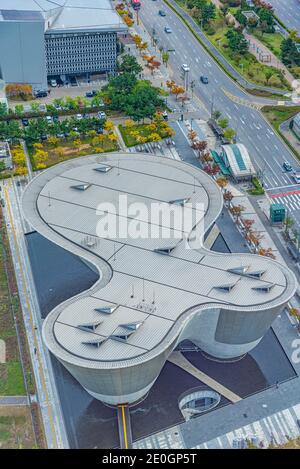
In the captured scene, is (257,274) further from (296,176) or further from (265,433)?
(296,176)

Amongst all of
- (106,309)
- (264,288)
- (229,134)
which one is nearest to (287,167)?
(229,134)

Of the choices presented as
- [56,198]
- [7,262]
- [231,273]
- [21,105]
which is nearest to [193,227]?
[231,273]

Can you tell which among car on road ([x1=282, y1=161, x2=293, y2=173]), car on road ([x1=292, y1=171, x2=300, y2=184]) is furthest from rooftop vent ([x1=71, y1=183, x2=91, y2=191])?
car on road ([x1=282, y1=161, x2=293, y2=173])

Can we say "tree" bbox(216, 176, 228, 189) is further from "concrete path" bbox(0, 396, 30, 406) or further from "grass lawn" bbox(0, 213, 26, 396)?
"concrete path" bbox(0, 396, 30, 406)

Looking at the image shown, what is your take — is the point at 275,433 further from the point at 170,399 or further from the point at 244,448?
the point at 170,399

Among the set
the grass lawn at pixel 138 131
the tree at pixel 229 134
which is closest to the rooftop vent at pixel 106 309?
the grass lawn at pixel 138 131

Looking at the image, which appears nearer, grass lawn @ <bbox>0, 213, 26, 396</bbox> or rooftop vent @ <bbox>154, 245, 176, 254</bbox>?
grass lawn @ <bbox>0, 213, 26, 396</bbox>

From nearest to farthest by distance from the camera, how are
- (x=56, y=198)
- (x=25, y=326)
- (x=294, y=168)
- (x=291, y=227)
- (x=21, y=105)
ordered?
(x=25, y=326), (x=56, y=198), (x=291, y=227), (x=294, y=168), (x=21, y=105)

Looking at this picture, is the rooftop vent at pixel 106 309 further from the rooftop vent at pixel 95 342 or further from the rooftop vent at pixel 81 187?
the rooftop vent at pixel 81 187
